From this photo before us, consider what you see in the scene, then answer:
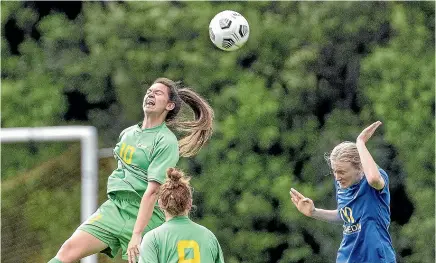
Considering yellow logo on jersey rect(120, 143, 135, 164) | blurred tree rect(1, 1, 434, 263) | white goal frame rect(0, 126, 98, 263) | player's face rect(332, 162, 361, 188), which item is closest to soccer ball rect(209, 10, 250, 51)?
white goal frame rect(0, 126, 98, 263)

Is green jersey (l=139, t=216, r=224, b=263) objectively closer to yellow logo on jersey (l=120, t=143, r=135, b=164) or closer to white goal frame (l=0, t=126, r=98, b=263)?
yellow logo on jersey (l=120, t=143, r=135, b=164)

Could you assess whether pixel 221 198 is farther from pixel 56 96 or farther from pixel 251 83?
pixel 56 96

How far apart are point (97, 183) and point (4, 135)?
3.12 feet

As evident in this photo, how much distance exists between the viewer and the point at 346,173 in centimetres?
847

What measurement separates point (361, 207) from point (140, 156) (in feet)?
4.99

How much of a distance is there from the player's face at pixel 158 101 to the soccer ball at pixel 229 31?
1.76 metres

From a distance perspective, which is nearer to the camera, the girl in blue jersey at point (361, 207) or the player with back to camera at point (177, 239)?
the player with back to camera at point (177, 239)

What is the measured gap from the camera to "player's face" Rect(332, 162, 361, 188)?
27.7 feet

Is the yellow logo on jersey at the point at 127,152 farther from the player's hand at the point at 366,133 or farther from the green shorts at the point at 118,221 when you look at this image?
the player's hand at the point at 366,133

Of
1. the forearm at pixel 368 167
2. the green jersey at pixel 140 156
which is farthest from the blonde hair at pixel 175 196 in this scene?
the forearm at pixel 368 167

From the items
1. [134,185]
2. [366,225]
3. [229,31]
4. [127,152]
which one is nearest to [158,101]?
[127,152]

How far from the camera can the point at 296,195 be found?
897cm

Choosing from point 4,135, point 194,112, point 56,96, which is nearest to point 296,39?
point 56,96

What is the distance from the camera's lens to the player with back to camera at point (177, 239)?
7629mm
